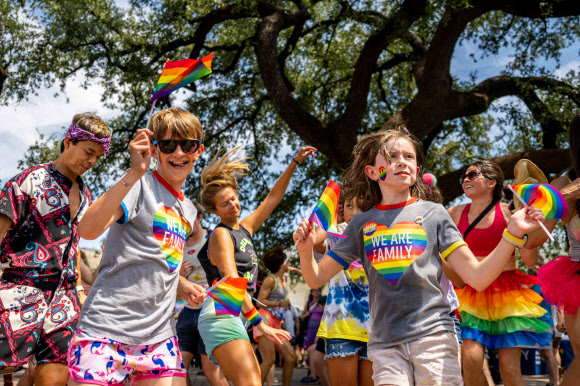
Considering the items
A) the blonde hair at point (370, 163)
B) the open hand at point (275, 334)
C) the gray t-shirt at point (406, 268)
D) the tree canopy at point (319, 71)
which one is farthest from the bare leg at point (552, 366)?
the gray t-shirt at point (406, 268)

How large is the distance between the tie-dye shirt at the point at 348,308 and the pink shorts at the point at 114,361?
1.87 metres

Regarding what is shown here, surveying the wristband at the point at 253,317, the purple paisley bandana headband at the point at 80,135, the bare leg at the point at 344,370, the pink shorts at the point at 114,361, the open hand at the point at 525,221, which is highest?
the purple paisley bandana headband at the point at 80,135

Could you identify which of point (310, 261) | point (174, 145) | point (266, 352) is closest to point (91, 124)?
point (174, 145)

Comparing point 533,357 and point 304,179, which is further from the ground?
point 304,179

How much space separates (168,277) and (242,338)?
86 cm

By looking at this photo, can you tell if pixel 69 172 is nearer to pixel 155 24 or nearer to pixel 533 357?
pixel 155 24

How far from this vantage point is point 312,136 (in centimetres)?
1038

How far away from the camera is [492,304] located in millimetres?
4770

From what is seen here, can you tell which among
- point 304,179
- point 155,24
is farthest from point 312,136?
point 155,24

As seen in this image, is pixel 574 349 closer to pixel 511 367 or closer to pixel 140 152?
pixel 511 367

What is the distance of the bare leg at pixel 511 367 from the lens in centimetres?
440

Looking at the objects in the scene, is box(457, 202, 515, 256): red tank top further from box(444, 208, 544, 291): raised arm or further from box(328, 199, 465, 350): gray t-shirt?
box(444, 208, 544, 291): raised arm

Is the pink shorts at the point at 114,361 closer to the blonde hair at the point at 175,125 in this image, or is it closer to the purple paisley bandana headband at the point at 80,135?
the blonde hair at the point at 175,125

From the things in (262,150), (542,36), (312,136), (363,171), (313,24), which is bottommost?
(363,171)
